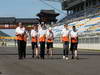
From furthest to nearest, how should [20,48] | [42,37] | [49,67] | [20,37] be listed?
[42,37]
[20,48]
[20,37]
[49,67]

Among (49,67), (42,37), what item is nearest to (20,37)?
(42,37)

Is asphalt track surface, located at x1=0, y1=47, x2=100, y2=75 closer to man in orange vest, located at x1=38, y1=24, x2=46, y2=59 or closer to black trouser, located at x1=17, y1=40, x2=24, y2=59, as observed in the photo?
black trouser, located at x1=17, y1=40, x2=24, y2=59

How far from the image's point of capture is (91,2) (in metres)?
73.8

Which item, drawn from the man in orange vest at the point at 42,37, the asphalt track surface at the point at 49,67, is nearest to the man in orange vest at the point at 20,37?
the man in orange vest at the point at 42,37

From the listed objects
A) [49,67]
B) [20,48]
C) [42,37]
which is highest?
[42,37]

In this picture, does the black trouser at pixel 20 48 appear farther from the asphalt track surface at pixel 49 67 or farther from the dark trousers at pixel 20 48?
the asphalt track surface at pixel 49 67

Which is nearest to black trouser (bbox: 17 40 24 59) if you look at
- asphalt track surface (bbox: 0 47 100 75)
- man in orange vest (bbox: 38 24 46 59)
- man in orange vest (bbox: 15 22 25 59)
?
man in orange vest (bbox: 15 22 25 59)

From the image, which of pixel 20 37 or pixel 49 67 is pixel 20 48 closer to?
pixel 20 37

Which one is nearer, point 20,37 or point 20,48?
point 20,37

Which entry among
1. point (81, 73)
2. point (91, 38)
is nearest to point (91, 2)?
point (91, 38)

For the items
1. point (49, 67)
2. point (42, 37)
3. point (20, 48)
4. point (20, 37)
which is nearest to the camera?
point (49, 67)

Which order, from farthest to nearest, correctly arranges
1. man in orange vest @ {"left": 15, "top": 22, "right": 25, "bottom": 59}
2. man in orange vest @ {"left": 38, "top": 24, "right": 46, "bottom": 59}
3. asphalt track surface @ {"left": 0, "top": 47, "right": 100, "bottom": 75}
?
man in orange vest @ {"left": 38, "top": 24, "right": 46, "bottom": 59}
man in orange vest @ {"left": 15, "top": 22, "right": 25, "bottom": 59}
asphalt track surface @ {"left": 0, "top": 47, "right": 100, "bottom": 75}

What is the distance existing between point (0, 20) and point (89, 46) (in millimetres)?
16212

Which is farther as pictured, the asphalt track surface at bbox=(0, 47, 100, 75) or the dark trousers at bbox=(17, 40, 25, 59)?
the dark trousers at bbox=(17, 40, 25, 59)
